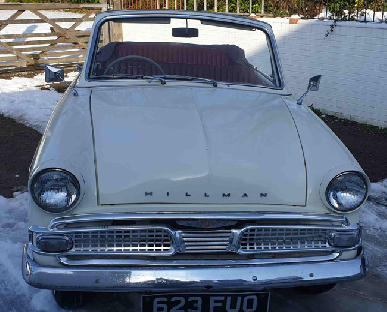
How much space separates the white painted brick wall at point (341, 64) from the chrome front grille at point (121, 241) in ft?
17.8

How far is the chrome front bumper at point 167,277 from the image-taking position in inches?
92.2

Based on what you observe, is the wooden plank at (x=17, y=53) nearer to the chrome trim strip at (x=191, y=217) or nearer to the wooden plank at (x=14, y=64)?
the wooden plank at (x=14, y=64)

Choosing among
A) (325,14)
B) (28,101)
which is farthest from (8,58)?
(325,14)

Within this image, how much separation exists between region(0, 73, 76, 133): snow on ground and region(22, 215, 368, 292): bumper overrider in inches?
178

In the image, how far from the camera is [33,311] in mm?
2912

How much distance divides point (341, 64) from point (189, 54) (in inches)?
154

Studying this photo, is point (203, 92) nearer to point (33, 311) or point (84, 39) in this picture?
point (33, 311)

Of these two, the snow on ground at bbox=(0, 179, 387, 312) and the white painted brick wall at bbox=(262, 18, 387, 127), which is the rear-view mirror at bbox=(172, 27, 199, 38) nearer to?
the snow on ground at bbox=(0, 179, 387, 312)

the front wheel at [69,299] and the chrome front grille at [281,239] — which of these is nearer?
the chrome front grille at [281,239]

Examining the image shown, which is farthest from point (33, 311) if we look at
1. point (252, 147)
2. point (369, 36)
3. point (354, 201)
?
point (369, 36)

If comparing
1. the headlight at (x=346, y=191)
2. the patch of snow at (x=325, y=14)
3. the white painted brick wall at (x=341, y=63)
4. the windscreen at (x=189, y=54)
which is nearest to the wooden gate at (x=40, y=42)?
Result: the white painted brick wall at (x=341, y=63)

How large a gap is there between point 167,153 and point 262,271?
0.73 meters

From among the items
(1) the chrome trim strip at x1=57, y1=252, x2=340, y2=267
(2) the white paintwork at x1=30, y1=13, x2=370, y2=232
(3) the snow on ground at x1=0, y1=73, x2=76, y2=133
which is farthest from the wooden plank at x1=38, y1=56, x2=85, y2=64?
(1) the chrome trim strip at x1=57, y1=252, x2=340, y2=267

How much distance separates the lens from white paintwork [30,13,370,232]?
95.8 inches
